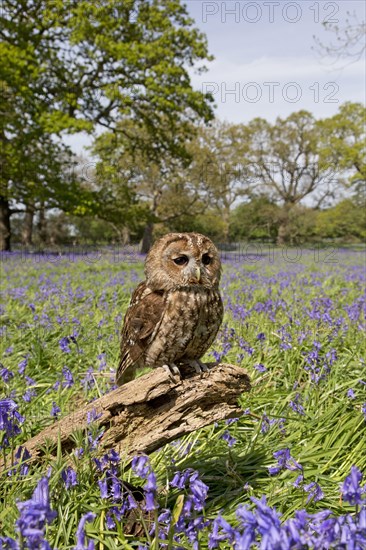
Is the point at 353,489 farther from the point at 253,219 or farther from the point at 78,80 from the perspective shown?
the point at 253,219

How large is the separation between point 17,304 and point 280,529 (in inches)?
282

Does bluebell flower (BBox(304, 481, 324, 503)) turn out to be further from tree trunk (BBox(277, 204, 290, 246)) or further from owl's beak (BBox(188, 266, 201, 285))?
tree trunk (BBox(277, 204, 290, 246))

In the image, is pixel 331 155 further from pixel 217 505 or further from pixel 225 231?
pixel 217 505

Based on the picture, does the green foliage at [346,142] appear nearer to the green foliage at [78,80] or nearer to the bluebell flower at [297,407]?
the green foliage at [78,80]

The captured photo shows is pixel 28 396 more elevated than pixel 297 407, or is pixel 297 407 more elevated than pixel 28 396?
pixel 28 396

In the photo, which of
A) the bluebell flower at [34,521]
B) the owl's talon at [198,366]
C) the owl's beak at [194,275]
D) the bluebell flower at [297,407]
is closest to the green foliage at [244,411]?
the bluebell flower at [297,407]

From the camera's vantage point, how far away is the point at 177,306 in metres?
3.01

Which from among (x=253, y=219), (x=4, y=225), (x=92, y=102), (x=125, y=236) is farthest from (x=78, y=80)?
(x=253, y=219)

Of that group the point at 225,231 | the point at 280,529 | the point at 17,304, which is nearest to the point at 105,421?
the point at 280,529

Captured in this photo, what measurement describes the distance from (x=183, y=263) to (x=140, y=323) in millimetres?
525

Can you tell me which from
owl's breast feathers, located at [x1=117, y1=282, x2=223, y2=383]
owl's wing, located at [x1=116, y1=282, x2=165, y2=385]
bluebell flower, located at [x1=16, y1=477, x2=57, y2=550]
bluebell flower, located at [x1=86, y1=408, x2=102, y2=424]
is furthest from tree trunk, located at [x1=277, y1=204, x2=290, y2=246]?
bluebell flower, located at [x1=16, y1=477, x2=57, y2=550]

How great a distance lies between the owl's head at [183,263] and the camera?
118 inches

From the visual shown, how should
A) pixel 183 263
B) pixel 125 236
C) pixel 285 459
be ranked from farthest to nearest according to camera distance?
pixel 125 236 → pixel 183 263 → pixel 285 459

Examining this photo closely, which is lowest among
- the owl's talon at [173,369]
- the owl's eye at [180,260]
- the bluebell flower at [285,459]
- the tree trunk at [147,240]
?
the bluebell flower at [285,459]
